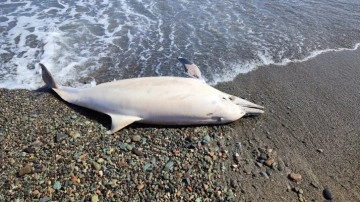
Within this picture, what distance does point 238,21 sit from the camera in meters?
10.2

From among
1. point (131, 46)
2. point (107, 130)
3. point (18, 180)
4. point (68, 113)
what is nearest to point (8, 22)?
point (131, 46)

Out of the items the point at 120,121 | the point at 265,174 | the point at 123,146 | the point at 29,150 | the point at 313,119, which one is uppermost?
the point at 313,119

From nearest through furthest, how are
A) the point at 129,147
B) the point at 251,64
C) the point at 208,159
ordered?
the point at 208,159, the point at 129,147, the point at 251,64

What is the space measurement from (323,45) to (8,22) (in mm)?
8274

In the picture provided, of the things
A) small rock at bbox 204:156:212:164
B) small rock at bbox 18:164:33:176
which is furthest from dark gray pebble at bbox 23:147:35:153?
small rock at bbox 204:156:212:164

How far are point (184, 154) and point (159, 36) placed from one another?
14.6 feet

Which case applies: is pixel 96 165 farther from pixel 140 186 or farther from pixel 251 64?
pixel 251 64

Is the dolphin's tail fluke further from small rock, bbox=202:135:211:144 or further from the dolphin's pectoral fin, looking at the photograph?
small rock, bbox=202:135:211:144

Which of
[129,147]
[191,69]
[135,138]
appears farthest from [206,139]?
[191,69]

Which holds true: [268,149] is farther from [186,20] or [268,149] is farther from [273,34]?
[186,20]

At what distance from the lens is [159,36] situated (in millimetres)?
9086

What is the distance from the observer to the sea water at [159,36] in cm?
761

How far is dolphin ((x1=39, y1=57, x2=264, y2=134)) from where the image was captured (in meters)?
5.91

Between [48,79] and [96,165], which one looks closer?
[96,165]
